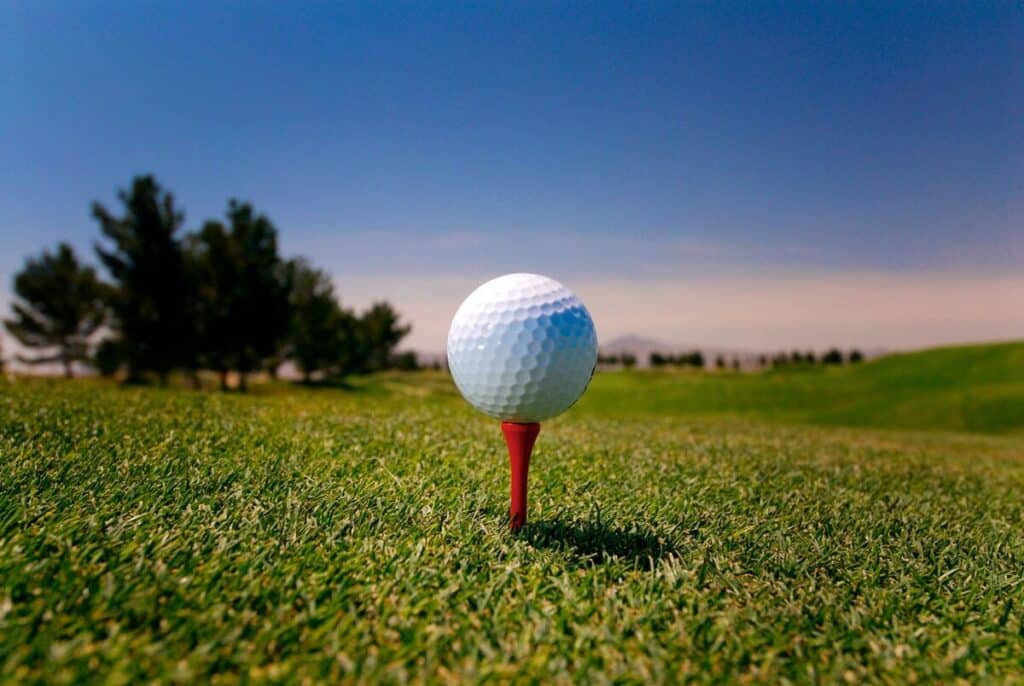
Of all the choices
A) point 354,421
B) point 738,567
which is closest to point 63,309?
point 354,421

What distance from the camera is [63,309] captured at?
32.8 metres

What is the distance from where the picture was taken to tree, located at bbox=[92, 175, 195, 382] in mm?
24656

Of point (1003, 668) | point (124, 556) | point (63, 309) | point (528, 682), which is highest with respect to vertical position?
point (63, 309)

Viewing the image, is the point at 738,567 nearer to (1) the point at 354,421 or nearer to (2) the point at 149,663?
(2) the point at 149,663

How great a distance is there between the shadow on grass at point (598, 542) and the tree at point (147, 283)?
25.2 m

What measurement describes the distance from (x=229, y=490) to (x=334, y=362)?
1289 inches

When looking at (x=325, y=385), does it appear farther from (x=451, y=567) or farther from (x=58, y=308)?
(x=451, y=567)

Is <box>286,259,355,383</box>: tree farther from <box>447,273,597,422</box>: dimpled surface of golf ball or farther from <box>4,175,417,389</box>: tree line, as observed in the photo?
<box>447,273,597,422</box>: dimpled surface of golf ball

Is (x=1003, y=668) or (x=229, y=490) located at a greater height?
(x=229, y=490)

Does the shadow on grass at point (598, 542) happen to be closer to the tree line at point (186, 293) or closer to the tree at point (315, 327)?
the tree line at point (186, 293)

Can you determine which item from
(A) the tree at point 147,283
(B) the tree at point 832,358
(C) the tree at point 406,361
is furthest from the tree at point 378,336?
(B) the tree at point 832,358

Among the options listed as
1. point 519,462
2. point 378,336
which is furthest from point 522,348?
point 378,336

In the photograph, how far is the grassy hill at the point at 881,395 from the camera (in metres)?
19.8

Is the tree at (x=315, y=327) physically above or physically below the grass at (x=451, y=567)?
above
